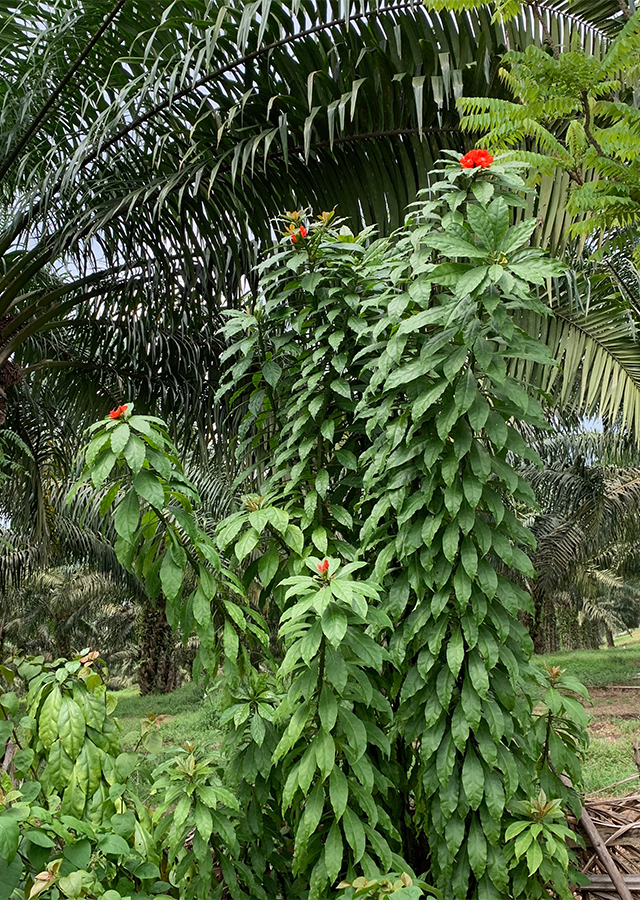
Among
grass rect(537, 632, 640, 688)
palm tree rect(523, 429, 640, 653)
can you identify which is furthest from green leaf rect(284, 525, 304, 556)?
palm tree rect(523, 429, 640, 653)

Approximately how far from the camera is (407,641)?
1675mm

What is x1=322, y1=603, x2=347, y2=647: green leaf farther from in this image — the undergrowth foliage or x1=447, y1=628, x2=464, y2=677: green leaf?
x1=447, y1=628, x2=464, y2=677: green leaf

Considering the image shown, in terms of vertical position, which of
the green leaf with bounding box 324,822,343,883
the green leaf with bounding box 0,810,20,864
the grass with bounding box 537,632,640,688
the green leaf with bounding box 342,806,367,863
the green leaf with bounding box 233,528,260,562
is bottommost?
the grass with bounding box 537,632,640,688

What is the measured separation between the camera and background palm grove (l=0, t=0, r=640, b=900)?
1.53 metres

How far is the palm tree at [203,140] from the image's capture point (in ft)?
8.67

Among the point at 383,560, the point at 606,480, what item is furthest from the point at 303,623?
the point at 606,480

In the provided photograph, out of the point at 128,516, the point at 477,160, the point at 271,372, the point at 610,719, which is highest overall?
the point at 477,160

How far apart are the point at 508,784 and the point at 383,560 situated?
593 mm

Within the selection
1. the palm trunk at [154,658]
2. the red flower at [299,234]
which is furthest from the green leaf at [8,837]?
the palm trunk at [154,658]

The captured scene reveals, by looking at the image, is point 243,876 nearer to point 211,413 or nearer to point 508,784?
point 508,784

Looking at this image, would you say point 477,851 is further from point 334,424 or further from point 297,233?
point 297,233

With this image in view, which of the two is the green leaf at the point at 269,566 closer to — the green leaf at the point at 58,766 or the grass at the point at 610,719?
the green leaf at the point at 58,766

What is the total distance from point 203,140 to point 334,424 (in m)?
1.70

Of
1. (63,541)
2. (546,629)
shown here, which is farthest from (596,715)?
(546,629)
